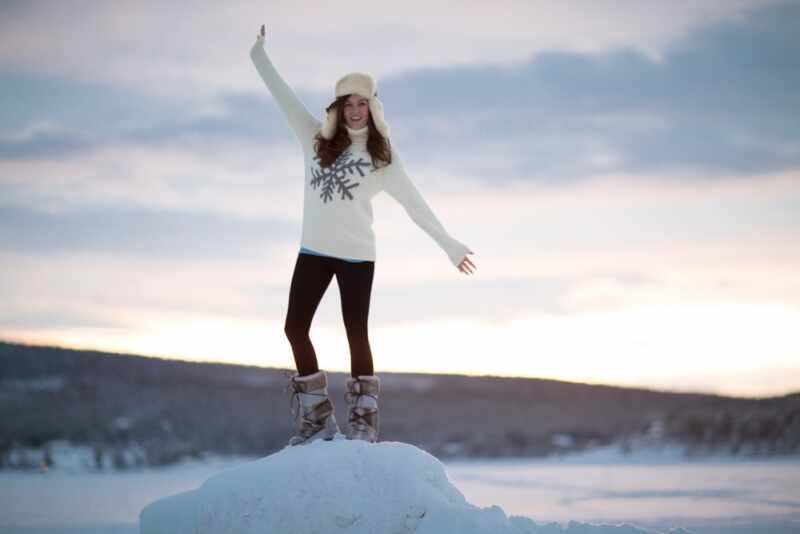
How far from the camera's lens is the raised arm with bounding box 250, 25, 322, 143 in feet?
20.9

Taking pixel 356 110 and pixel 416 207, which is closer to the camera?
pixel 356 110

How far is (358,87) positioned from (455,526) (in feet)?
9.23

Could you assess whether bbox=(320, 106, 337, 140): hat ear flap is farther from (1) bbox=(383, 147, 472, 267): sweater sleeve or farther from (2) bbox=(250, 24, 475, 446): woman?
(1) bbox=(383, 147, 472, 267): sweater sleeve

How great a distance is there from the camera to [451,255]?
20.7ft

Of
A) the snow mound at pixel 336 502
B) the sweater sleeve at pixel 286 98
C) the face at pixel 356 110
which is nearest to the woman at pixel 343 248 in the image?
the face at pixel 356 110

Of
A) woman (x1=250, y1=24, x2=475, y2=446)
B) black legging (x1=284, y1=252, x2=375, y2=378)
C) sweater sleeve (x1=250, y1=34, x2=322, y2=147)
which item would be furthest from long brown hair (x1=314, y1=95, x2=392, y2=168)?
black legging (x1=284, y1=252, x2=375, y2=378)

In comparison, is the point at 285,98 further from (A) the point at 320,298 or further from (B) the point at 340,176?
(A) the point at 320,298

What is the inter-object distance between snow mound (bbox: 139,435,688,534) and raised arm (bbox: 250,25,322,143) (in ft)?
6.99

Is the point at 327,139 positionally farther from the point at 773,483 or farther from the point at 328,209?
the point at 773,483

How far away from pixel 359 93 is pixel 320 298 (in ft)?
4.49

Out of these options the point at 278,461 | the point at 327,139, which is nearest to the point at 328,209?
the point at 327,139

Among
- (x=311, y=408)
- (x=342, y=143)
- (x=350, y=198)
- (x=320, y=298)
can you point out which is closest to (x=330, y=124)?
(x=342, y=143)

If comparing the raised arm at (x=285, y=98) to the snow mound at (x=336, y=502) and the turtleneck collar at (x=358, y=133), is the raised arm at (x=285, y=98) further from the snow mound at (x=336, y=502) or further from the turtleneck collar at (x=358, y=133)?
the snow mound at (x=336, y=502)

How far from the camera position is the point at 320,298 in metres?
6.14
